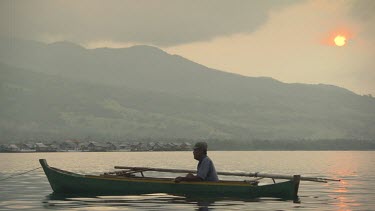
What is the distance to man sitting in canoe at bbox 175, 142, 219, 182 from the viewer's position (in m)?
33.4

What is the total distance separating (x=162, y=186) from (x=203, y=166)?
8.98ft

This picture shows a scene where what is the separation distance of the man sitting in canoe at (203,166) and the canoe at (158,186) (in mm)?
271

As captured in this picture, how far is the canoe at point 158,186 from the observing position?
34844 mm

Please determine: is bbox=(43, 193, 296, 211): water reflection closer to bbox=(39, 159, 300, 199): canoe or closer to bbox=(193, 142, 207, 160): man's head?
bbox=(39, 159, 300, 199): canoe

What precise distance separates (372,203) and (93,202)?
44.1ft

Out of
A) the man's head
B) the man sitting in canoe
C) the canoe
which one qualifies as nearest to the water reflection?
the canoe

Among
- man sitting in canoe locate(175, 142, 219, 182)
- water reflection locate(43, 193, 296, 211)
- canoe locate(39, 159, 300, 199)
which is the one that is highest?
man sitting in canoe locate(175, 142, 219, 182)

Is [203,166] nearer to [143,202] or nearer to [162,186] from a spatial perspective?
[162,186]

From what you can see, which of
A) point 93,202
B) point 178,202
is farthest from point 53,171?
point 178,202

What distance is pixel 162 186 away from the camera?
35.7 meters

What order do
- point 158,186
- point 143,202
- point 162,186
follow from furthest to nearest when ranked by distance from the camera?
point 158,186 → point 162,186 → point 143,202

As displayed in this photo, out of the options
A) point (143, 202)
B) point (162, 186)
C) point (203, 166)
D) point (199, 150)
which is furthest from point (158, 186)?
point (199, 150)

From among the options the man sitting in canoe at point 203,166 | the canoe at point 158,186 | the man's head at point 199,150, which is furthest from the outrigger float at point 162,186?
the man's head at point 199,150

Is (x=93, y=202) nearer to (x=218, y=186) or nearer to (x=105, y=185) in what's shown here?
(x=105, y=185)
